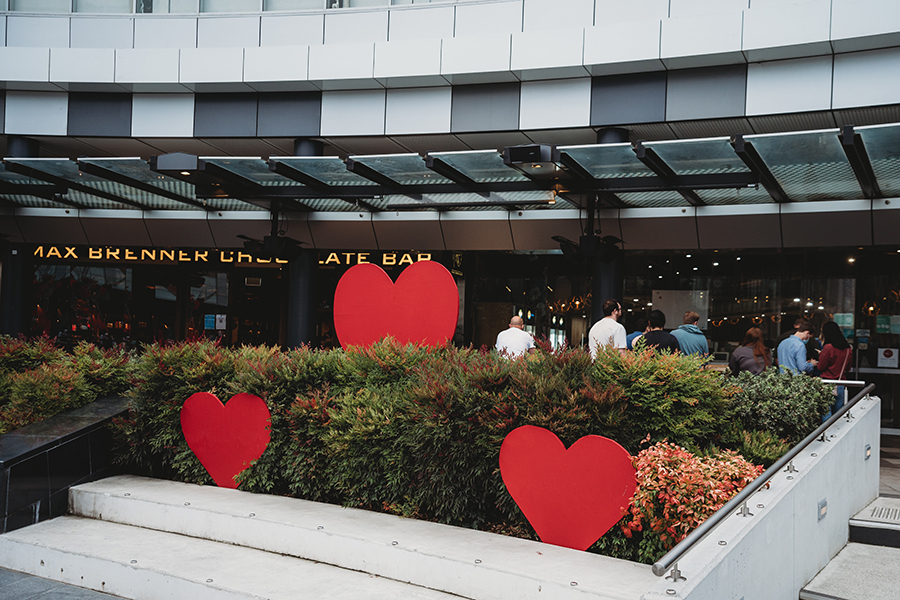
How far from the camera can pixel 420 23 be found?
1323cm

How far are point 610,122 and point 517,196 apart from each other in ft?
6.67

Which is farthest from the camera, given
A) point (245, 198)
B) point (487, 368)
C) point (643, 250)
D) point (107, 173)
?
point (643, 250)

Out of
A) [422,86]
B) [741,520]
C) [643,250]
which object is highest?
[422,86]

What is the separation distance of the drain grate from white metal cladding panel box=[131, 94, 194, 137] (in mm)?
12773

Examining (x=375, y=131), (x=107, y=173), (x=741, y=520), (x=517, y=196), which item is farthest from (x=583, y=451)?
→ (x=107, y=173)

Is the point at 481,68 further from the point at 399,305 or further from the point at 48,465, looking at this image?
the point at 48,465

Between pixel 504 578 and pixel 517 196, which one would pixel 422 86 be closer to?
pixel 517 196

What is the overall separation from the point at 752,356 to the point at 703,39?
534 cm

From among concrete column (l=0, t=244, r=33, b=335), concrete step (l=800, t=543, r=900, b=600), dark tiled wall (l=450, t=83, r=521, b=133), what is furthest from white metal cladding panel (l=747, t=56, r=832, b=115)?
concrete column (l=0, t=244, r=33, b=335)

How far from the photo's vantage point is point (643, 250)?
14.3 m

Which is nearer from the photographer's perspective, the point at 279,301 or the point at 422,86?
the point at 422,86

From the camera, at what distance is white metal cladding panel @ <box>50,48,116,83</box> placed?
1338 cm

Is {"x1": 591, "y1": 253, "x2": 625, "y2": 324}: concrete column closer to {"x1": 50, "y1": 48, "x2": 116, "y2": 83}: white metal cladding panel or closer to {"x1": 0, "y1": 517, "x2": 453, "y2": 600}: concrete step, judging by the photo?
{"x1": 0, "y1": 517, "x2": 453, "y2": 600}: concrete step

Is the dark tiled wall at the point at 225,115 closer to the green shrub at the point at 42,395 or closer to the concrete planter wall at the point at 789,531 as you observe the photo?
the green shrub at the point at 42,395
